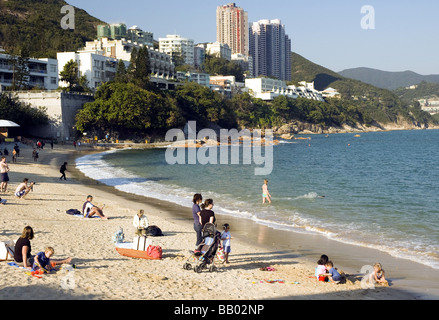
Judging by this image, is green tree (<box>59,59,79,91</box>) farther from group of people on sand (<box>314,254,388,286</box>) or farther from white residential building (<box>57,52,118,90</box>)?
group of people on sand (<box>314,254,388,286</box>)

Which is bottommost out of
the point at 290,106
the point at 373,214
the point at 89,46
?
the point at 373,214

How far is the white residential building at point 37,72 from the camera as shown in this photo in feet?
245

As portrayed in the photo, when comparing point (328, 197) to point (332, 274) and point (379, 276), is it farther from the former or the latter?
point (332, 274)

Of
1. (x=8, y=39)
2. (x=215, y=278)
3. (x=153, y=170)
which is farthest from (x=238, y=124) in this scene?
(x=215, y=278)

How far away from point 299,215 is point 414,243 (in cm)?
555

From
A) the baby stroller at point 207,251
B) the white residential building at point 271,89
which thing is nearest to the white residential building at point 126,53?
the white residential building at point 271,89

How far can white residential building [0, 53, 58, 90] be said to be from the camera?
7469 cm

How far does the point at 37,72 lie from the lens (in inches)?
3142

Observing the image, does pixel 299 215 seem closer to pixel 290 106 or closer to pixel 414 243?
pixel 414 243

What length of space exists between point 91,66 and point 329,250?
8394 cm

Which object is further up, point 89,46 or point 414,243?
point 89,46

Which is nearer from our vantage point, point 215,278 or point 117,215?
point 215,278

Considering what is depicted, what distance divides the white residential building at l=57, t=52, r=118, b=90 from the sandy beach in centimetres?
7441
